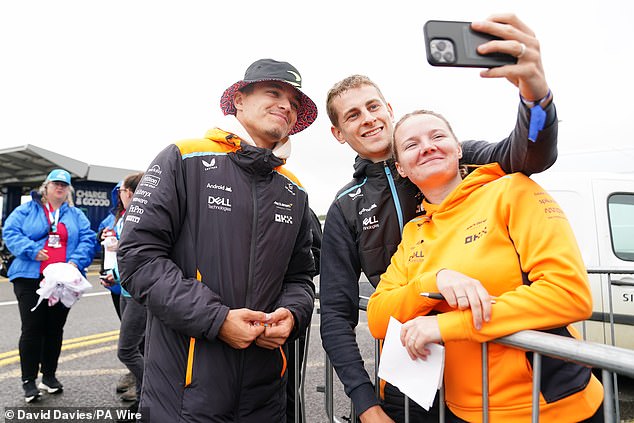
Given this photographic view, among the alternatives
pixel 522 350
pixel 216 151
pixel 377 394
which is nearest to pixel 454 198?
pixel 522 350

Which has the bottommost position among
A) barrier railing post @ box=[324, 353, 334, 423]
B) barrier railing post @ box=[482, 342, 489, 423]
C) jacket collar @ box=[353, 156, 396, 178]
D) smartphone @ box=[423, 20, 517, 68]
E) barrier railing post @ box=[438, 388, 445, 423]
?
barrier railing post @ box=[324, 353, 334, 423]

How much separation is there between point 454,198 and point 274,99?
96 centimetres

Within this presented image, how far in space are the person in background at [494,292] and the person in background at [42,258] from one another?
11.5ft

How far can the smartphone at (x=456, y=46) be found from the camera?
102cm

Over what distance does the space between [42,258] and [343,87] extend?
3.36 metres

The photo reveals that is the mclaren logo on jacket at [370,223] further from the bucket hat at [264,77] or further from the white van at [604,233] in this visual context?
the white van at [604,233]

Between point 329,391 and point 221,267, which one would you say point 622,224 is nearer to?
point 329,391

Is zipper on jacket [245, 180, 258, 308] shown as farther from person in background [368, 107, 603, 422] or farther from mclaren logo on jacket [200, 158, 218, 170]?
person in background [368, 107, 603, 422]

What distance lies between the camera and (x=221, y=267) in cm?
164

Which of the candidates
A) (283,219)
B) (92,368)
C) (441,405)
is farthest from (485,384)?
(92,368)

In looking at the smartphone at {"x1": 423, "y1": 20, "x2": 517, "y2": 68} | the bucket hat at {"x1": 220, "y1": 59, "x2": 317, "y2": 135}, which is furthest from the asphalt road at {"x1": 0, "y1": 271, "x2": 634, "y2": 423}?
the smartphone at {"x1": 423, "y1": 20, "x2": 517, "y2": 68}

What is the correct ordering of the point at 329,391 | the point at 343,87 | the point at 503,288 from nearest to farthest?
the point at 503,288 → the point at 343,87 → the point at 329,391

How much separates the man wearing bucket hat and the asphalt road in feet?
2.37

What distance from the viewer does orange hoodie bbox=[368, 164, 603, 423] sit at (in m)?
1.11
